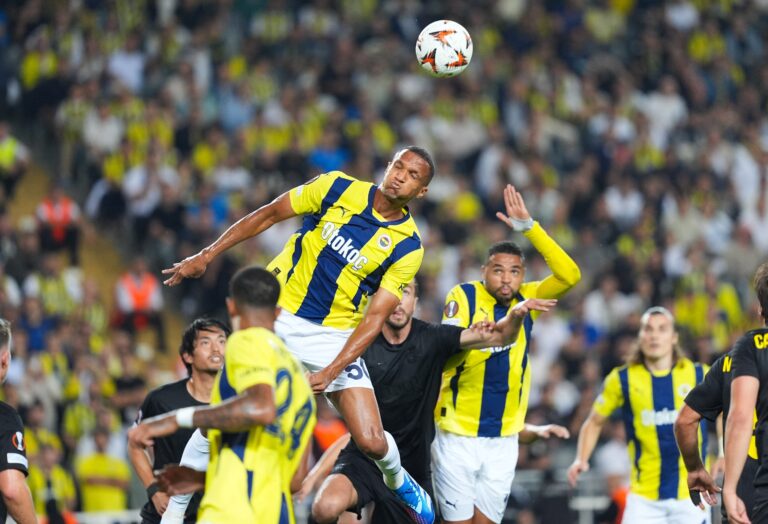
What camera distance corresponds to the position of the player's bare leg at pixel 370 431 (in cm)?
875

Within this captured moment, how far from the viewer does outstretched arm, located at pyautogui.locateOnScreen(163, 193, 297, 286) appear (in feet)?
28.4

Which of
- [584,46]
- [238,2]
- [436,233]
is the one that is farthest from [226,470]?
[584,46]

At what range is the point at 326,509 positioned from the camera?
29.4 feet

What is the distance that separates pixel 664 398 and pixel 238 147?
9657mm

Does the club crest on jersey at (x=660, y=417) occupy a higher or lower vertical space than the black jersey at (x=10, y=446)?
lower

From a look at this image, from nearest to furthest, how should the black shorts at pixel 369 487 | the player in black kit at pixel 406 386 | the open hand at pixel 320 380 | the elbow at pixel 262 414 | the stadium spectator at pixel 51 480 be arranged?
the elbow at pixel 262 414, the open hand at pixel 320 380, the black shorts at pixel 369 487, the player in black kit at pixel 406 386, the stadium spectator at pixel 51 480

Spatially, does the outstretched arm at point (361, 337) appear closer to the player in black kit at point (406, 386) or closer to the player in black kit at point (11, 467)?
the player in black kit at point (406, 386)

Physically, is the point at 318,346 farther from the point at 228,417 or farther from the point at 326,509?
the point at 228,417

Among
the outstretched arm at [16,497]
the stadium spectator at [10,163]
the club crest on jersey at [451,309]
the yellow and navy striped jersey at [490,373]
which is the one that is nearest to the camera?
the outstretched arm at [16,497]

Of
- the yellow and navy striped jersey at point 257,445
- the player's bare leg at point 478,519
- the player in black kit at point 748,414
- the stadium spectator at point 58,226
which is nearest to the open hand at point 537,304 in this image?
the player in black kit at point 748,414

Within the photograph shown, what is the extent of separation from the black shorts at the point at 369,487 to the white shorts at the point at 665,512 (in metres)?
2.16

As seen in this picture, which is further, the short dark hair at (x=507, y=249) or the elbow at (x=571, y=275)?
the elbow at (x=571, y=275)

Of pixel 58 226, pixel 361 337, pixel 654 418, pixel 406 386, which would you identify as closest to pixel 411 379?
pixel 406 386

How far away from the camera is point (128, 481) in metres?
13.9
